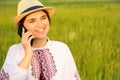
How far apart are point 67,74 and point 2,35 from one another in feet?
2.86

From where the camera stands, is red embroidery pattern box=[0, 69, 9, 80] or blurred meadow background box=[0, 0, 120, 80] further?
blurred meadow background box=[0, 0, 120, 80]

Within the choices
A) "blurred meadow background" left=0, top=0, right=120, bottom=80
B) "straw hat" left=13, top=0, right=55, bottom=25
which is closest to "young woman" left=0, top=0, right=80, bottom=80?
"straw hat" left=13, top=0, right=55, bottom=25

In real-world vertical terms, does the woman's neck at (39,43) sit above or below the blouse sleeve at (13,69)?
above

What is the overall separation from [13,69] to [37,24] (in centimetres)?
34

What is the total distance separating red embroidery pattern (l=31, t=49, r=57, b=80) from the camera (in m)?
2.54

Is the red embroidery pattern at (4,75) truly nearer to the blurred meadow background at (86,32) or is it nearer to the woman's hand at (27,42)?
the woman's hand at (27,42)

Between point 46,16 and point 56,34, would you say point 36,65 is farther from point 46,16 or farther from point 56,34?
point 56,34

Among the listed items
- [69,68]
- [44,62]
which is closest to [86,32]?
[69,68]

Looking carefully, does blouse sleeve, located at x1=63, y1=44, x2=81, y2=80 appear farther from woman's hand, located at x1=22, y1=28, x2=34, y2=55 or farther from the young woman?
woman's hand, located at x1=22, y1=28, x2=34, y2=55

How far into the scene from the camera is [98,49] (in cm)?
314

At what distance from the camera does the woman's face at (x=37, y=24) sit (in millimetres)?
2477

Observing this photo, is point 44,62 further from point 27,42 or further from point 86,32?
point 86,32

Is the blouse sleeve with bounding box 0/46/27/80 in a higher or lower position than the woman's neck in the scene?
lower

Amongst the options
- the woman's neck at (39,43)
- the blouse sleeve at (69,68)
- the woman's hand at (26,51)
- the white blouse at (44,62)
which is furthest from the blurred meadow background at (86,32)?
the woman's hand at (26,51)
